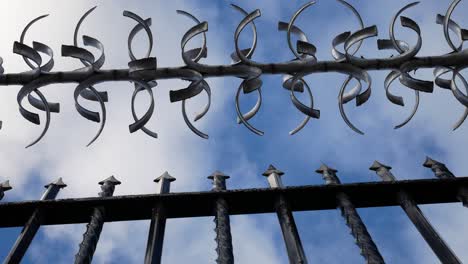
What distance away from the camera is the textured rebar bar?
178 inches

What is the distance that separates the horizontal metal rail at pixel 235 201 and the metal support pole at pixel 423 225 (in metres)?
0.09

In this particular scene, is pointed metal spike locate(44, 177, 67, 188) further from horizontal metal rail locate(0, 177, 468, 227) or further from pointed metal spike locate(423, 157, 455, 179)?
pointed metal spike locate(423, 157, 455, 179)

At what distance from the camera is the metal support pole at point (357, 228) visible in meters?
3.32

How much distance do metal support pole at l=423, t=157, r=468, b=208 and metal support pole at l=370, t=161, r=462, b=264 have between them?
36cm

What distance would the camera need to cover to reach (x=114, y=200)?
12.8 feet

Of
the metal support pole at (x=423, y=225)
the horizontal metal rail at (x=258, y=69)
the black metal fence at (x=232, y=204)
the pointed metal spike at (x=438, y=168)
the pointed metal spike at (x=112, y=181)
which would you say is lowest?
the metal support pole at (x=423, y=225)

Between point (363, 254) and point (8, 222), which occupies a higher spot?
point (8, 222)

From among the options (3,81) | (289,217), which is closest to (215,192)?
(289,217)

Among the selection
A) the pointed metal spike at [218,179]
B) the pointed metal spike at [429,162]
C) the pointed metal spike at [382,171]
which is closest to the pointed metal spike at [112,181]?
the pointed metal spike at [218,179]

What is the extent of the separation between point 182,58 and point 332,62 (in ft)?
4.10

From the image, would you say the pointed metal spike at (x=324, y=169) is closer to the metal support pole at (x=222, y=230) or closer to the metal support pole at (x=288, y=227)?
the metal support pole at (x=288, y=227)

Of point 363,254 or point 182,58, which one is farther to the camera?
point 182,58

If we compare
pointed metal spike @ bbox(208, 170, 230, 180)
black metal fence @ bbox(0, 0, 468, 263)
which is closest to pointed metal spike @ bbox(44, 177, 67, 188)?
black metal fence @ bbox(0, 0, 468, 263)

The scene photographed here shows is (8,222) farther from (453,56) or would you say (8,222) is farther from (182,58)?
(453,56)
